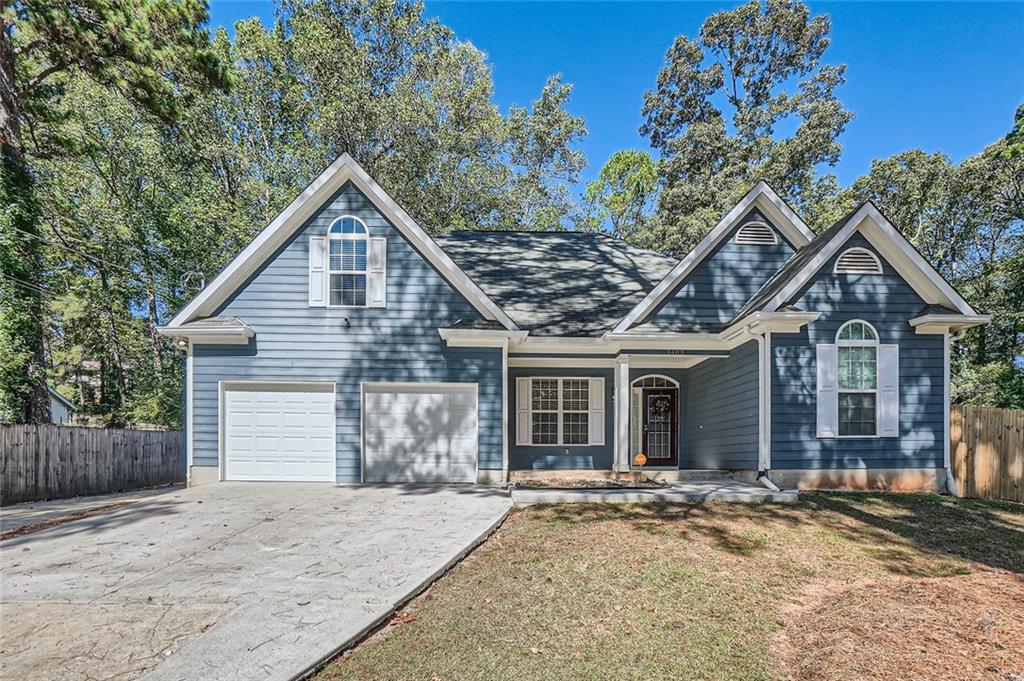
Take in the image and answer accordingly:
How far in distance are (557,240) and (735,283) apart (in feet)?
20.0

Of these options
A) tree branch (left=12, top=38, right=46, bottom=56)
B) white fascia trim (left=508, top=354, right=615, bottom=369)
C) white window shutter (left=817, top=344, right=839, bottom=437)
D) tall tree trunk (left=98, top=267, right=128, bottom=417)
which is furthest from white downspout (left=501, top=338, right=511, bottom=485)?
tall tree trunk (left=98, top=267, right=128, bottom=417)

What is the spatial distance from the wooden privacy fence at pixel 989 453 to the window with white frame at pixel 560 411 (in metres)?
6.87

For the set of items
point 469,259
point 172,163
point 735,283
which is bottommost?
point 735,283

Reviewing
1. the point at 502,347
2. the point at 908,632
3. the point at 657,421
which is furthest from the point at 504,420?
the point at 908,632

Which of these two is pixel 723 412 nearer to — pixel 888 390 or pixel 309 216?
pixel 888 390

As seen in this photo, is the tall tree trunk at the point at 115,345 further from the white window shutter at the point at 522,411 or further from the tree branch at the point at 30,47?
the white window shutter at the point at 522,411

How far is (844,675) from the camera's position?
12.1 feet

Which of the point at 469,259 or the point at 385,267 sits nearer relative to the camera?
the point at 385,267

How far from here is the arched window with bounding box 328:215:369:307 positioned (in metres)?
11.1

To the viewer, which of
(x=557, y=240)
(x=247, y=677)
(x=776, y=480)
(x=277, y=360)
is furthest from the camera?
(x=557, y=240)

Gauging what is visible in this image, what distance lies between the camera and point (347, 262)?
36.6 feet

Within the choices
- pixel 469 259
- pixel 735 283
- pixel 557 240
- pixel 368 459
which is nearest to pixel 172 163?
pixel 469 259

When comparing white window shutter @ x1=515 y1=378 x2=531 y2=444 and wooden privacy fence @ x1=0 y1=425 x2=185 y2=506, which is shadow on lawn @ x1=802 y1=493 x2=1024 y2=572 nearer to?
white window shutter @ x1=515 y1=378 x2=531 y2=444

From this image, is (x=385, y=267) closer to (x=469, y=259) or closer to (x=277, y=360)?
(x=277, y=360)
